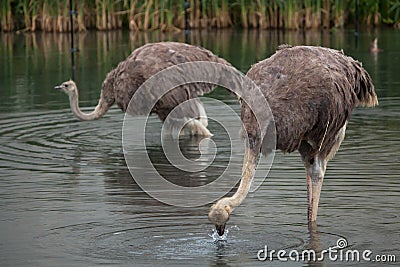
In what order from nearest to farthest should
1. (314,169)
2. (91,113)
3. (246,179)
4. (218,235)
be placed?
1. (246,179)
2. (218,235)
3. (314,169)
4. (91,113)

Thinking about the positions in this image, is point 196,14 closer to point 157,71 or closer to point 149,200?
point 157,71

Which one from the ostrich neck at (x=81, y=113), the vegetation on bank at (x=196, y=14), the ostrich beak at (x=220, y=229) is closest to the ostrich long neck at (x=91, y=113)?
the ostrich neck at (x=81, y=113)

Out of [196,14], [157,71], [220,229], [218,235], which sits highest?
[157,71]

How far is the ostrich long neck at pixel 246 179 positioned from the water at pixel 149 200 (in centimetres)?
40

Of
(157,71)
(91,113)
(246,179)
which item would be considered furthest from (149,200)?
(91,113)

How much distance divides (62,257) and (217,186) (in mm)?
2773

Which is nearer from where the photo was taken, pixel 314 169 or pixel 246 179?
pixel 246 179

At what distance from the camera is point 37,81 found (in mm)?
17969

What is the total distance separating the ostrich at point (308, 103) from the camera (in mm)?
Answer: 7820

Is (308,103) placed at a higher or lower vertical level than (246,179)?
higher

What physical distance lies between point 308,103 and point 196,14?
61.7ft

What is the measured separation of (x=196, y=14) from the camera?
26594mm

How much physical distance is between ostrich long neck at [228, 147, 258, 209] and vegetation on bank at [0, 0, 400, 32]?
17.7 m

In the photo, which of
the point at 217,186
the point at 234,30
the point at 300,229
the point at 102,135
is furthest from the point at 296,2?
the point at 300,229
